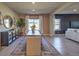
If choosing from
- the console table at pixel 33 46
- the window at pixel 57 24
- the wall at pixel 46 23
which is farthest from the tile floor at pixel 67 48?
the wall at pixel 46 23

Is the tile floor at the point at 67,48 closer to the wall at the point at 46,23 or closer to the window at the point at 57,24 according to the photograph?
the window at the point at 57,24

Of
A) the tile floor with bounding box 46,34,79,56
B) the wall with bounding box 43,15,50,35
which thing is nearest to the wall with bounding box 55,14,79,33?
the wall with bounding box 43,15,50,35

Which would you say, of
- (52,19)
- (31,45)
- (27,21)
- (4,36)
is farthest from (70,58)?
(27,21)

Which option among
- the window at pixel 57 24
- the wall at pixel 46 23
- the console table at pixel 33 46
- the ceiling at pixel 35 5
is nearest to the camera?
the console table at pixel 33 46

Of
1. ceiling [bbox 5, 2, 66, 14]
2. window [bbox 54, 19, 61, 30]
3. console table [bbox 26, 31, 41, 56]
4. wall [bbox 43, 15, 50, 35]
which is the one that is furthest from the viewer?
wall [bbox 43, 15, 50, 35]

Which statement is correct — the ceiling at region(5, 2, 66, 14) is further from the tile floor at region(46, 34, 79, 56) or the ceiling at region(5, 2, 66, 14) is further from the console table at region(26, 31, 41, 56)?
the console table at region(26, 31, 41, 56)

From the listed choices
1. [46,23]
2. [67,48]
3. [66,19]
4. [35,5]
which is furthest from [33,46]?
[46,23]

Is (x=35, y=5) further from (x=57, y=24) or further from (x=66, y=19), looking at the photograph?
(x=66, y=19)

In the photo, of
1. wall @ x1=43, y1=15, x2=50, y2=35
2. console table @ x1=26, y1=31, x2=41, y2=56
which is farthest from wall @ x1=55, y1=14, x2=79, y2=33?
console table @ x1=26, y1=31, x2=41, y2=56

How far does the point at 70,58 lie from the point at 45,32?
12.5 meters

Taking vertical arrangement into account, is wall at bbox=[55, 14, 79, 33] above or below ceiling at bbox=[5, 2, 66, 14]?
below

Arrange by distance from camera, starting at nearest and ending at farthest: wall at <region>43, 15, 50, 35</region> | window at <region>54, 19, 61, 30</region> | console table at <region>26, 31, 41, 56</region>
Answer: console table at <region>26, 31, 41, 56</region>
window at <region>54, 19, 61, 30</region>
wall at <region>43, 15, 50, 35</region>

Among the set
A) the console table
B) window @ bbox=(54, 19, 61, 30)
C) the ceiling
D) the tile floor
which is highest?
the ceiling

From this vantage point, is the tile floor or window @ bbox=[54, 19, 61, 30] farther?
window @ bbox=[54, 19, 61, 30]
